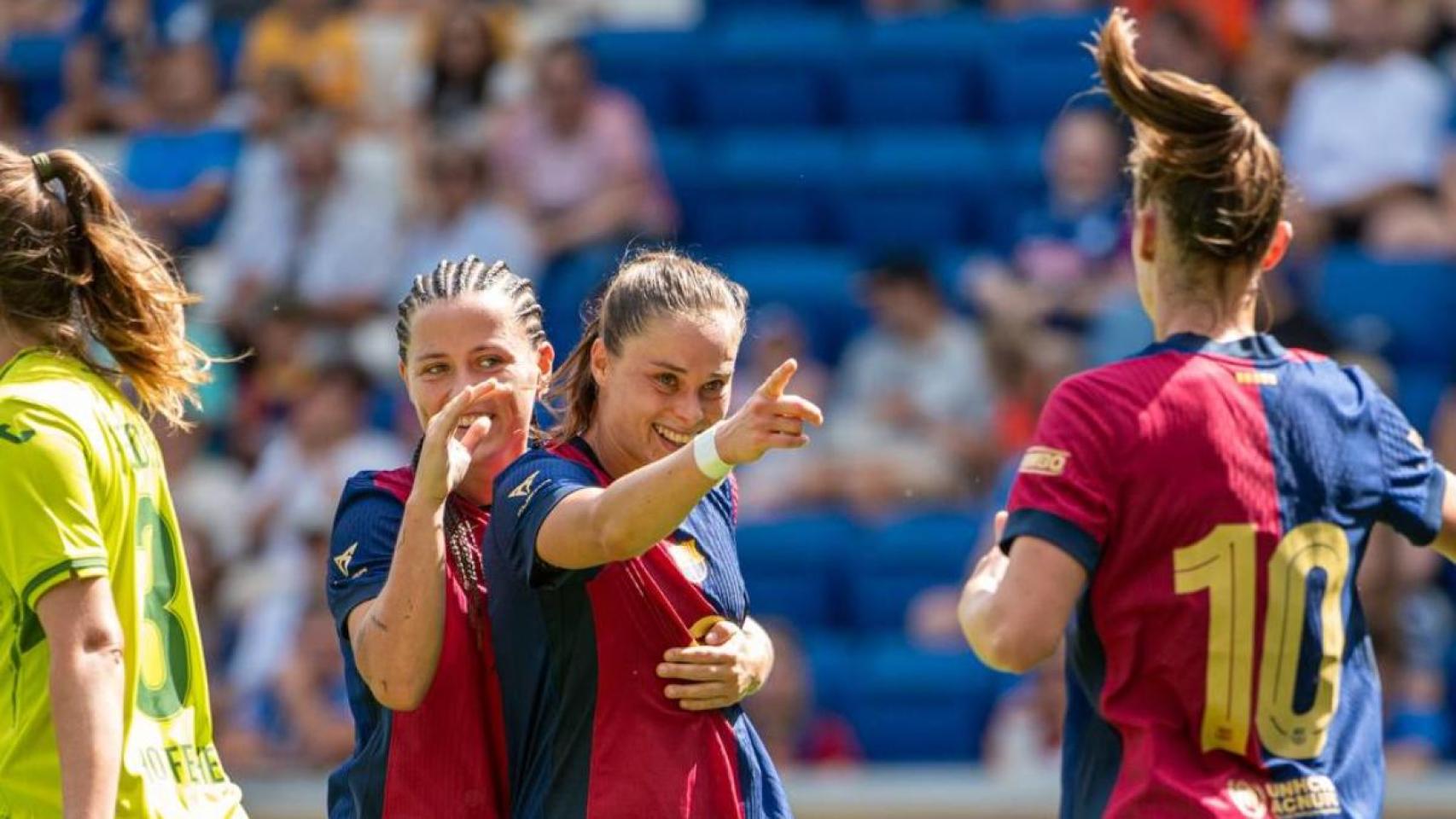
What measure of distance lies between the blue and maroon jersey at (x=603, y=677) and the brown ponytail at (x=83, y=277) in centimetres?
64

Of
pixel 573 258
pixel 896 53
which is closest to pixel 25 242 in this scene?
pixel 573 258

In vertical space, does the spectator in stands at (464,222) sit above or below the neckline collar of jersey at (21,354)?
above

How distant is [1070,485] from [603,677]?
808 mm

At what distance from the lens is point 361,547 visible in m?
3.86

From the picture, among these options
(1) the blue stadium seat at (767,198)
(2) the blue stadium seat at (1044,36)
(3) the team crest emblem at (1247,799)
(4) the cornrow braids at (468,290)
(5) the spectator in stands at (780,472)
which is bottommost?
(3) the team crest emblem at (1247,799)

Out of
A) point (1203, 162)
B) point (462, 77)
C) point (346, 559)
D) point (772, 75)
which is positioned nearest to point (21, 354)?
point (346, 559)

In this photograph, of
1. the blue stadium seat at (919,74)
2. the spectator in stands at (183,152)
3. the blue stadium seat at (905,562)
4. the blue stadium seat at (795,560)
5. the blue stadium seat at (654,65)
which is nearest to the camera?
the blue stadium seat at (905,562)

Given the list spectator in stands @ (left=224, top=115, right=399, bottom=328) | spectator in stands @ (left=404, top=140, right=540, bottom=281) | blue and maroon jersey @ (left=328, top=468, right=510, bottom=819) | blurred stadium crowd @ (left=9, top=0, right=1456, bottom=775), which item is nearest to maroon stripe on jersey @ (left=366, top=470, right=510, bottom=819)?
blue and maroon jersey @ (left=328, top=468, right=510, bottom=819)

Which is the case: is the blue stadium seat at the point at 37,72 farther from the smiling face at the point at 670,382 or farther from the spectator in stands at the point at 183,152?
the smiling face at the point at 670,382

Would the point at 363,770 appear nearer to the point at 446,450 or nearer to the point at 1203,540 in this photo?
the point at 446,450

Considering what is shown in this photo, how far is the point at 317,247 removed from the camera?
34.3ft

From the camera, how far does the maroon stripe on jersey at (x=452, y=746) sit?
12.4ft

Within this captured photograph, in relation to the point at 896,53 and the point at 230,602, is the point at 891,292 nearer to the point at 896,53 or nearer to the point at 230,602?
the point at 896,53

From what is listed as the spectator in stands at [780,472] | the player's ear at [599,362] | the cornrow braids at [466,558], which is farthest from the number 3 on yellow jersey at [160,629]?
the spectator in stands at [780,472]
